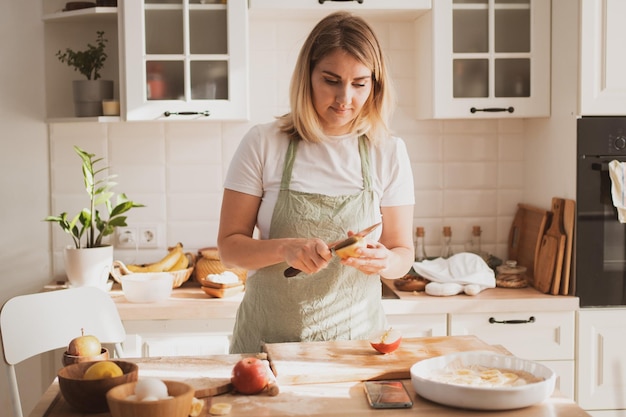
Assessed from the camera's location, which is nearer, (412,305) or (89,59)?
(412,305)

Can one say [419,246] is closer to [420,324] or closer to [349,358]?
[420,324]

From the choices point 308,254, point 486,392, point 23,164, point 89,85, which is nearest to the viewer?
point 486,392

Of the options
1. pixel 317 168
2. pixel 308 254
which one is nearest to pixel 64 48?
pixel 317 168

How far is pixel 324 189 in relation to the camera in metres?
2.20

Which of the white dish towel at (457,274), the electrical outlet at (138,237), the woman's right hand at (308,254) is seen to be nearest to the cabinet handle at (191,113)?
the electrical outlet at (138,237)

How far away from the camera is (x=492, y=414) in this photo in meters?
1.55

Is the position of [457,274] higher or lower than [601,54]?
lower

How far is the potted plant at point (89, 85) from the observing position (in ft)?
10.5

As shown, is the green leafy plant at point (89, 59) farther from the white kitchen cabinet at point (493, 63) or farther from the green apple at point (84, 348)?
the green apple at point (84, 348)

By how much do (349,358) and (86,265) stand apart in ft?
5.04

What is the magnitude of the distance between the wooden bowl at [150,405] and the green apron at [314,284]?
0.72 meters

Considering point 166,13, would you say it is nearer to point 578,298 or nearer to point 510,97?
point 510,97

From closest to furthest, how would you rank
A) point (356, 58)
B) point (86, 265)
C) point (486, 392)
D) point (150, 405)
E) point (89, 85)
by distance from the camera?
point (150, 405)
point (486, 392)
point (356, 58)
point (86, 265)
point (89, 85)

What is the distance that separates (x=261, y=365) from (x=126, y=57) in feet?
5.84
